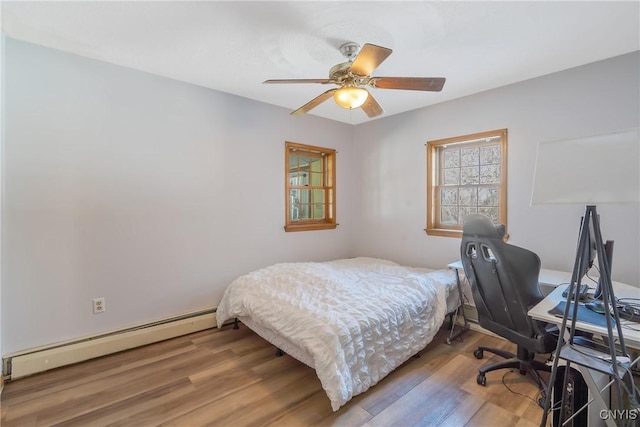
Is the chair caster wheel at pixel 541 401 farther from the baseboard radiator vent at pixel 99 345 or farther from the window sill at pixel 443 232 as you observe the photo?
the baseboard radiator vent at pixel 99 345

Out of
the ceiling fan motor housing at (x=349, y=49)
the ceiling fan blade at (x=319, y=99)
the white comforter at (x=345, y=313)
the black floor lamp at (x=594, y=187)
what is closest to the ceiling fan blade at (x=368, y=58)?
the ceiling fan blade at (x=319, y=99)

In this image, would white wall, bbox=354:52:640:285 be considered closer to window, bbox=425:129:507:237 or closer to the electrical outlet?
window, bbox=425:129:507:237

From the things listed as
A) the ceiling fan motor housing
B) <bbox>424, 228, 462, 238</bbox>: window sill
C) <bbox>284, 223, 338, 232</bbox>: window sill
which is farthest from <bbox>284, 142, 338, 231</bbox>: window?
the ceiling fan motor housing

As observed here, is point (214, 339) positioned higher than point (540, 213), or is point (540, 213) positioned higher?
point (540, 213)

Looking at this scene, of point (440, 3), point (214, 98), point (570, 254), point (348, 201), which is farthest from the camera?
point (348, 201)

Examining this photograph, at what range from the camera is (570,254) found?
2.61 m

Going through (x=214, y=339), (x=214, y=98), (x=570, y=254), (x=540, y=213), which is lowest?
(x=214, y=339)

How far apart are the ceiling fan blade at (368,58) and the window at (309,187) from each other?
6.55 ft

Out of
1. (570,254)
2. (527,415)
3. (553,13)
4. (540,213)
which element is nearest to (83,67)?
(553,13)

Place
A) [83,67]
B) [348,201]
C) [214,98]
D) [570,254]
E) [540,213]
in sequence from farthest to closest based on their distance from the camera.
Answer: [348,201]
[214,98]
[540,213]
[570,254]
[83,67]

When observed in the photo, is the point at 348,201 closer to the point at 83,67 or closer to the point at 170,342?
the point at 170,342

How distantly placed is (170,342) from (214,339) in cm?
40

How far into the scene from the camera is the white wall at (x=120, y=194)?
218 centimetres

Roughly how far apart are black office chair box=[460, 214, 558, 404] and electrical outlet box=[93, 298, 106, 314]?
2992 mm
